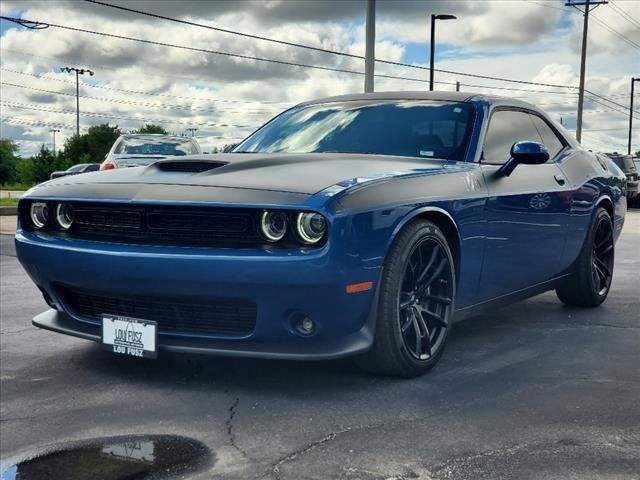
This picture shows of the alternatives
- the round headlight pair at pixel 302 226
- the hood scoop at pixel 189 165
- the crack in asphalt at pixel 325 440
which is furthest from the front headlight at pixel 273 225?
the crack in asphalt at pixel 325 440

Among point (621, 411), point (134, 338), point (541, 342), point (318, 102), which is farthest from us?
point (318, 102)

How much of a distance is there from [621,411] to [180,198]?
6.78 ft

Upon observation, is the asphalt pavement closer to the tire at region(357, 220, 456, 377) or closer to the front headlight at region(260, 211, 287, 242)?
the tire at region(357, 220, 456, 377)

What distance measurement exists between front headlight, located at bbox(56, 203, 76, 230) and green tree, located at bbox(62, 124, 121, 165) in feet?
349

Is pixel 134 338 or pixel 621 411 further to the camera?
pixel 134 338

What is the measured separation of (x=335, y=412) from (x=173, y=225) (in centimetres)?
105

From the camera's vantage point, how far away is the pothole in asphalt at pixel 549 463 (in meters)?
2.82

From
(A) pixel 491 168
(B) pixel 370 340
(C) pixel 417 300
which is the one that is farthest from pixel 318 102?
(B) pixel 370 340

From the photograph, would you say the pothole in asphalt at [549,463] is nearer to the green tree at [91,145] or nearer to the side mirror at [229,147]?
the side mirror at [229,147]

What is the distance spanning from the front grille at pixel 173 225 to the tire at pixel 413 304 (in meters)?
0.65

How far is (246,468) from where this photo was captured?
2.91 m

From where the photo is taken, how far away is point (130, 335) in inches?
151

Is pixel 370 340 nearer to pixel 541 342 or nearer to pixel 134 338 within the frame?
pixel 134 338

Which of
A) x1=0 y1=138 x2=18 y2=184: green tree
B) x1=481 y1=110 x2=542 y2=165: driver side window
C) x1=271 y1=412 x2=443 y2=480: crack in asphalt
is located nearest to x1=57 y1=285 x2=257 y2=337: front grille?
x1=271 y1=412 x2=443 y2=480: crack in asphalt
